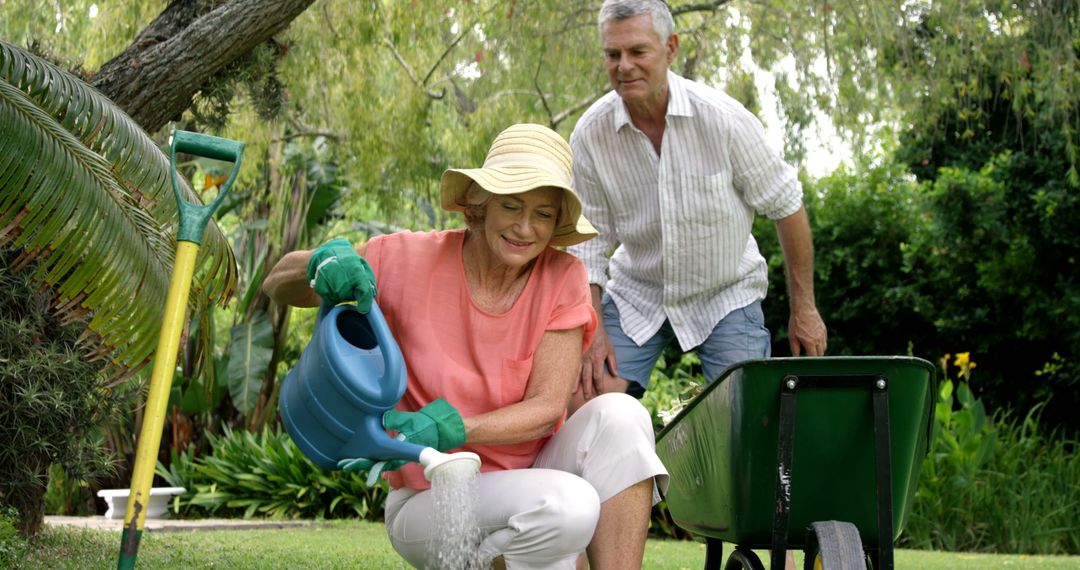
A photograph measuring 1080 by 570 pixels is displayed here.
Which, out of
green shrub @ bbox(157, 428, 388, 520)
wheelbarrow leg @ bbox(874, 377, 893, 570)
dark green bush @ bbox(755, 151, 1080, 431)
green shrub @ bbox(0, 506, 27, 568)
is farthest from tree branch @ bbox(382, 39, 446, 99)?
wheelbarrow leg @ bbox(874, 377, 893, 570)

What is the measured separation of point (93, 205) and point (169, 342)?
1.57 m

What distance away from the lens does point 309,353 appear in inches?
100

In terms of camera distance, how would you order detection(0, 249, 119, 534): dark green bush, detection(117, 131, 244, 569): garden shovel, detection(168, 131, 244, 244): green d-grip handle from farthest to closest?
detection(0, 249, 119, 534): dark green bush < detection(168, 131, 244, 244): green d-grip handle < detection(117, 131, 244, 569): garden shovel

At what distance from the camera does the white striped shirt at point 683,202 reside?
146 inches

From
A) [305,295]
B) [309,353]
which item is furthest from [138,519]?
[305,295]

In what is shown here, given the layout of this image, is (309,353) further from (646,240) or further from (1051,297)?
(1051,297)

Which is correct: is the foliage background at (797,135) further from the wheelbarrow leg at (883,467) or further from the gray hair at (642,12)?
the wheelbarrow leg at (883,467)

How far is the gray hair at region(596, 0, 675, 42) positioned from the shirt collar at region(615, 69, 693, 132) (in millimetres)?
144

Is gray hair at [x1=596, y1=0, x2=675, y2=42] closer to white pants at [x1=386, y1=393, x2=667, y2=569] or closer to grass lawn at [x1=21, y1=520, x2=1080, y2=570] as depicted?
white pants at [x1=386, y1=393, x2=667, y2=569]

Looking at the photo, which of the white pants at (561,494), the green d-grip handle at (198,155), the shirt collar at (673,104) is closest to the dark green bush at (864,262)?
the shirt collar at (673,104)

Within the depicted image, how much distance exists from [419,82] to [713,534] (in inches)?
224

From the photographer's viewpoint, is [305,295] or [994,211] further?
[994,211]

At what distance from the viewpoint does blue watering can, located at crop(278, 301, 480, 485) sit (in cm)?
238

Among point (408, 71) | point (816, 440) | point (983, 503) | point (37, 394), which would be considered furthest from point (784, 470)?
point (408, 71)
